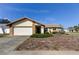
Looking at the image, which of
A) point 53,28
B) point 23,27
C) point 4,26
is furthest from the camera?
point 4,26

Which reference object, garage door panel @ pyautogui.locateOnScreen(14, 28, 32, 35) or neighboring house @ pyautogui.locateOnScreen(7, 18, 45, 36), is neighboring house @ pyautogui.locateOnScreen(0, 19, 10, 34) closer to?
neighboring house @ pyautogui.locateOnScreen(7, 18, 45, 36)

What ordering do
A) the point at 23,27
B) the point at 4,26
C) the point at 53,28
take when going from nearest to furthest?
the point at 53,28
the point at 23,27
the point at 4,26

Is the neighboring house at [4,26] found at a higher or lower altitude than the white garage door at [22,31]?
higher

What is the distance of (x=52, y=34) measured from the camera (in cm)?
1096

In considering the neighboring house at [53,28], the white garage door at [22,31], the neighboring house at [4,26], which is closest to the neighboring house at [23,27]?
the white garage door at [22,31]

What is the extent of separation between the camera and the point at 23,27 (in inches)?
440

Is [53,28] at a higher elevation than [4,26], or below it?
below

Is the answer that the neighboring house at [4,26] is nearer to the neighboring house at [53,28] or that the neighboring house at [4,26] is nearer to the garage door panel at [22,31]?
the garage door panel at [22,31]

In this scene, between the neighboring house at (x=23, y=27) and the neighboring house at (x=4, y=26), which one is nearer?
the neighboring house at (x=23, y=27)

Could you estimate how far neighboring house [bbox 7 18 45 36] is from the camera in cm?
1090

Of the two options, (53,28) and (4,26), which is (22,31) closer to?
(4,26)

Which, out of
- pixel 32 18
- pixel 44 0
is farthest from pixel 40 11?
pixel 44 0

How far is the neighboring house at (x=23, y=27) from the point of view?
10898 millimetres

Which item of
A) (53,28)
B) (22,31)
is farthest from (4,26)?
(53,28)
